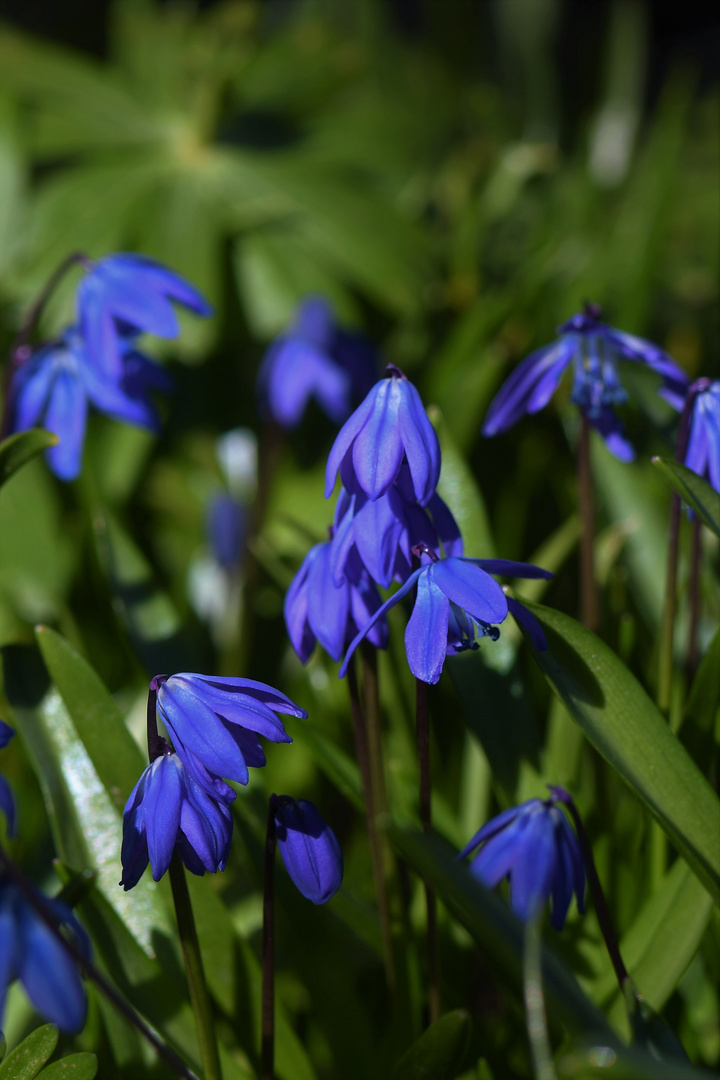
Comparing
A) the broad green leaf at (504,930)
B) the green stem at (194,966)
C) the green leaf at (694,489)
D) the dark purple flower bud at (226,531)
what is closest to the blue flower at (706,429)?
the green leaf at (694,489)

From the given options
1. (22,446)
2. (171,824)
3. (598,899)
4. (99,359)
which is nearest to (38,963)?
(171,824)

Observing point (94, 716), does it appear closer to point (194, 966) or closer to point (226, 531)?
point (194, 966)

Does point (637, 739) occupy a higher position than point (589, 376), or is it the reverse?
point (589, 376)

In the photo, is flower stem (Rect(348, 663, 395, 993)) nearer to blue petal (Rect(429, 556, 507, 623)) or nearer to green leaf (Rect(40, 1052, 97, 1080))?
blue petal (Rect(429, 556, 507, 623))

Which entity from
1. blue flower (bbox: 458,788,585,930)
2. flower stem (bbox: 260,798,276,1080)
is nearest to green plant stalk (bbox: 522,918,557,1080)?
blue flower (bbox: 458,788,585,930)

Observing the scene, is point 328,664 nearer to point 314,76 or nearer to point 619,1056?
point 619,1056

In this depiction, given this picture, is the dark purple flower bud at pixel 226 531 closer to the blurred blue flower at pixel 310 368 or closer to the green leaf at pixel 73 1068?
the blurred blue flower at pixel 310 368

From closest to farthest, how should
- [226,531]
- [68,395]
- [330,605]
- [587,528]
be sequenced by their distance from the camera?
[330,605], [587,528], [68,395], [226,531]
